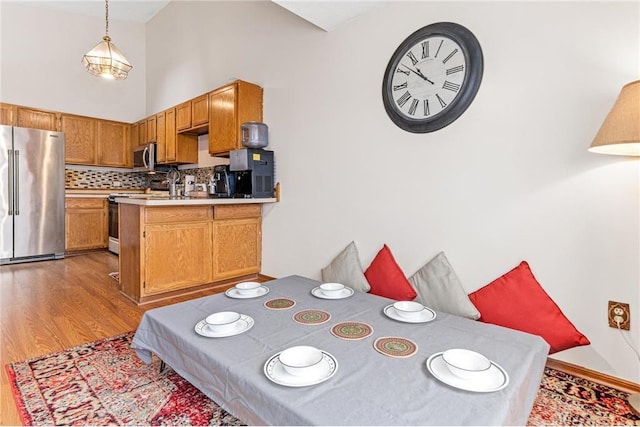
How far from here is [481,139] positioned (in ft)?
7.11

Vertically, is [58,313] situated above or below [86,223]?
below

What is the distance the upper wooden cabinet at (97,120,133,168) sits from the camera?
5527mm

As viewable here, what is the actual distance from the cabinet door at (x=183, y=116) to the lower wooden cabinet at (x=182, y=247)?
1678mm

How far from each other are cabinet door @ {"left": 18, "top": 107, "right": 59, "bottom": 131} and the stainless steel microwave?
1137 mm

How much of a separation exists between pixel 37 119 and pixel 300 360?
590cm

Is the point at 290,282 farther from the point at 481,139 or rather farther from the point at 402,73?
the point at 402,73

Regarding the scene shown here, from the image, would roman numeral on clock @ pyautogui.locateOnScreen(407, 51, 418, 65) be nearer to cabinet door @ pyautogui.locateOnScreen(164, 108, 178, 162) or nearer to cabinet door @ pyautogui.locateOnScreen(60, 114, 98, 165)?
cabinet door @ pyautogui.locateOnScreen(164, 108, 178, 162)

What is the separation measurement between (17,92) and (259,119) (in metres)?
3.91

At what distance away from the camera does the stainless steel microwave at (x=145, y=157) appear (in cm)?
514

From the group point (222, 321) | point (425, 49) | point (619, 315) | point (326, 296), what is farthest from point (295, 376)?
point (425, 49)

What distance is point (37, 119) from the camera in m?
4.90

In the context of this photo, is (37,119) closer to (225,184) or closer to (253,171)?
(225,184)

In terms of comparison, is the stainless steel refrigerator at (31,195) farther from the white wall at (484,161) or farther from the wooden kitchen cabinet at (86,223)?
the white wall at (484,161)

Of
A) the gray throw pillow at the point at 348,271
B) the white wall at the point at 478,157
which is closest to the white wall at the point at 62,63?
the white wall at the point at 478,157
